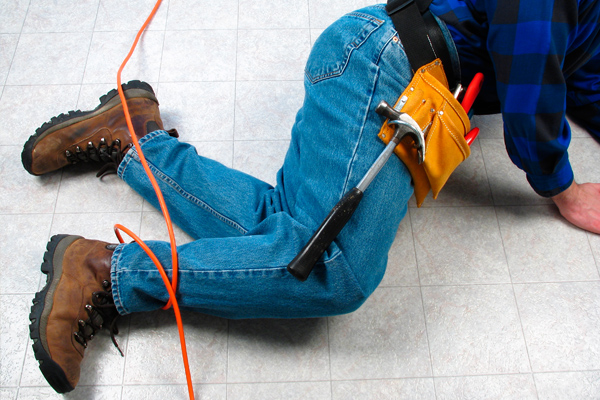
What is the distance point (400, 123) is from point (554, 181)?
1.28 ft

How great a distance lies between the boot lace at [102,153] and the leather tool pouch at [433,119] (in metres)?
0.60

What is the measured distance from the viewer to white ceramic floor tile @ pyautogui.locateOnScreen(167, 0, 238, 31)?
1.29 m

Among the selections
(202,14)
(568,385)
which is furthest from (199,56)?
(568,385)

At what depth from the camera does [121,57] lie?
1235 millimetres

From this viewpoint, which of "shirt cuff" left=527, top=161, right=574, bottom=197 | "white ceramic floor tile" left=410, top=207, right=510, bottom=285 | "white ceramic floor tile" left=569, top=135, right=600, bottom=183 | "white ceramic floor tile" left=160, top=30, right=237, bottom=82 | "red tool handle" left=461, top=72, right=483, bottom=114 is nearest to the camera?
"red tool handle" left=461, top=72, right=483, bottom=114

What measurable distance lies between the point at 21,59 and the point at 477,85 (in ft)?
3.81

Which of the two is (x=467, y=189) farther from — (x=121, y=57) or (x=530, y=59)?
(x=121, y=57)

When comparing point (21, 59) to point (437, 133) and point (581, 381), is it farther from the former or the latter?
point (581, 381)

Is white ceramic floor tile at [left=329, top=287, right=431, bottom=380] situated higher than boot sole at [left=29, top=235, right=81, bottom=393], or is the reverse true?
boot sole at [left=29, top=235, right=81, bottom=393]

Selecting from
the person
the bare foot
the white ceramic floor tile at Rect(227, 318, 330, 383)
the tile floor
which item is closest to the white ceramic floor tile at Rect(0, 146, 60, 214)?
the tile floor

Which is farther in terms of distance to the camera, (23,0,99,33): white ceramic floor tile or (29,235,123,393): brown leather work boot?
(23,0,99,33): white ceramic floor tile

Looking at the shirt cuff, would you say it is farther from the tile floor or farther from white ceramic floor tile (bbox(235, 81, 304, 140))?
white ceramic floor tile (bbox(235, 81, 304, 140))

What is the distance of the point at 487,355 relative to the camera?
3.08ft

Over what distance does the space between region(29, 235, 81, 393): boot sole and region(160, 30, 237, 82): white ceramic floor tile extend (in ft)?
1.83
